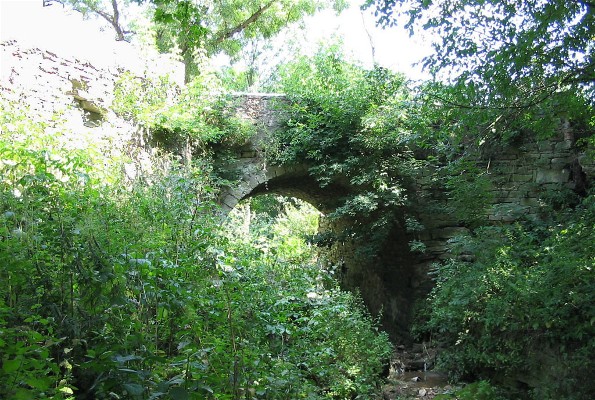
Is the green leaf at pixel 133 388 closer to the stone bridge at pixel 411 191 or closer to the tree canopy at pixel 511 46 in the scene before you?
the tree canopy at pixel 511 46

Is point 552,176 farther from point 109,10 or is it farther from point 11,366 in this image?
point 109,10

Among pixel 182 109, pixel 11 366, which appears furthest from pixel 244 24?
pixel 11 366

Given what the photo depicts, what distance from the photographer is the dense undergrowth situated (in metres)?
1.83

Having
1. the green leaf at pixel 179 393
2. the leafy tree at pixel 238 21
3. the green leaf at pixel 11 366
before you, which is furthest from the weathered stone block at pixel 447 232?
the green leaf at pixel 11 366

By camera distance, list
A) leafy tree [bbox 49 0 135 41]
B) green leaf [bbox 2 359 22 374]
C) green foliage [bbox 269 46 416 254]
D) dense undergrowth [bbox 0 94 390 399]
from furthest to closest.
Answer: leafy tree [bbox 49 0 135 41] → green foliage [bbox 269 46 416 254] → dense undergrowth [bbox 0 94 390 399] → green leaf [bbox 2 359 22 374]

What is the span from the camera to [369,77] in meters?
7.78

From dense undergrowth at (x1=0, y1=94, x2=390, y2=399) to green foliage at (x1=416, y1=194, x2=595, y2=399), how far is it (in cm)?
237

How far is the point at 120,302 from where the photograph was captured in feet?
6.50

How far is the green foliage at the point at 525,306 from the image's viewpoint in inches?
184

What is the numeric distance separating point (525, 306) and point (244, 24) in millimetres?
10232

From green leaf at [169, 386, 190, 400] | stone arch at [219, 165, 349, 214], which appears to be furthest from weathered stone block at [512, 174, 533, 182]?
green leaf at [169, 386, 190, 400]

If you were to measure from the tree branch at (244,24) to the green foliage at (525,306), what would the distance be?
8642 millimetres

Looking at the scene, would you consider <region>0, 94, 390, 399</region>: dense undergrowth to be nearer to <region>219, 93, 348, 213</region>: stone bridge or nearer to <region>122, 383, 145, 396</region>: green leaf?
<region>122, 383, 145, 396</region>: green leaf

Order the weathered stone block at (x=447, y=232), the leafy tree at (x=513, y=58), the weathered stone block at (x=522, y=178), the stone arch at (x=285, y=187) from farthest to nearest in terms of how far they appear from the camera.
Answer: the weathered stone block at (x=447, y=232), the stone arch at (x=285, y=187), the weathered stone block at (x=522, y=178), the leafy tree at (x=513, y=58)
